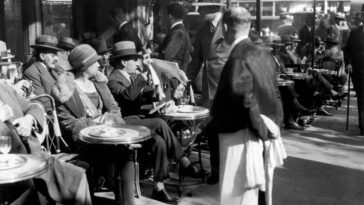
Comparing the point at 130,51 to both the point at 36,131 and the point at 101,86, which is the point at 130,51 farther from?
the point at 36,131

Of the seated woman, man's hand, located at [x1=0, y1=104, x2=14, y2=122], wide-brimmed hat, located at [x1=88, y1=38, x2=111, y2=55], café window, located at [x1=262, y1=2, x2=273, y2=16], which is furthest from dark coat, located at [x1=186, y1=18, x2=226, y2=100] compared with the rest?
café window, located at [x1=262, y1=2, x2=273, y2=16]

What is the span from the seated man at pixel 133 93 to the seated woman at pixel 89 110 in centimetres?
30

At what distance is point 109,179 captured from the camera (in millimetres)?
4566

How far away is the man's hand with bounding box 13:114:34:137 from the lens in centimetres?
380

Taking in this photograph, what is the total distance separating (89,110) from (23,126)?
3.28 feet

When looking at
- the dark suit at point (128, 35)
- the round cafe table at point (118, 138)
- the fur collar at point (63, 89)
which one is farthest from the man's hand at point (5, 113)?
the dark suit at point (128, 35)

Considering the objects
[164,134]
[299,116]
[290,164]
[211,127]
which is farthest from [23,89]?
[299,116]

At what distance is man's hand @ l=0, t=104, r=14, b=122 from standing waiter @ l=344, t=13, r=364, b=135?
603 cm

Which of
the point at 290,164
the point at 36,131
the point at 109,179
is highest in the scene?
the point at 36,131

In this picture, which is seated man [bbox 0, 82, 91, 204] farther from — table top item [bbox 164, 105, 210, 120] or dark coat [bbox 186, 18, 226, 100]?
dark coat [bbox 186, 18, 226, 100]

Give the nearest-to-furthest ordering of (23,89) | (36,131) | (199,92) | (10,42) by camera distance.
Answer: (36,131)
(23,89)
(199,92)
(10,42)

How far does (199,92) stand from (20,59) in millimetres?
3068

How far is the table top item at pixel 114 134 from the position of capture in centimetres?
381

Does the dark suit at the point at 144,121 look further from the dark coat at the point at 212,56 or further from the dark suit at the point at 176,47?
the dark suit at the point at 176,47
